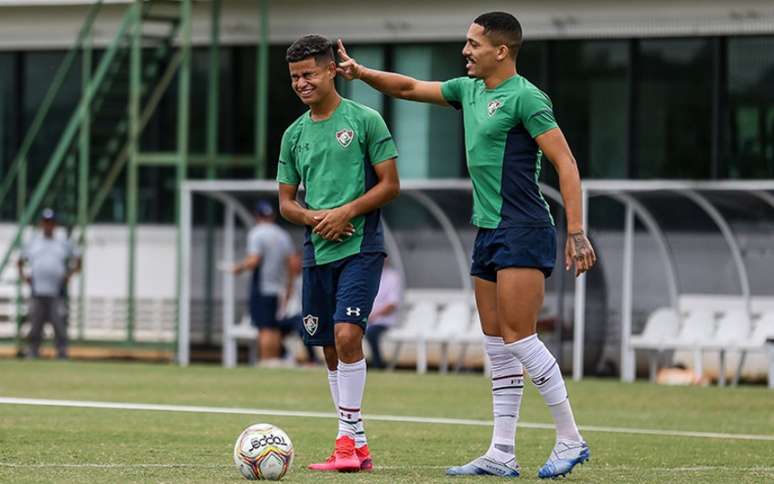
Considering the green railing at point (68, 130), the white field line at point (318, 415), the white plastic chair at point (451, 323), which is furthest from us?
the green railing at point (68, 130)

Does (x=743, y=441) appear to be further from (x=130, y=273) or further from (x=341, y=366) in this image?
(x=130, y=273)

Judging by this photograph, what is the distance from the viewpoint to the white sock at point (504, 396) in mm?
8859

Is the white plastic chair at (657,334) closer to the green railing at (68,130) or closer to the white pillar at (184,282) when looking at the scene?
the white pillar at (184,282)

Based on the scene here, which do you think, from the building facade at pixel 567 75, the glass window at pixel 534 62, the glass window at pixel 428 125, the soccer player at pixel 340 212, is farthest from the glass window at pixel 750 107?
the soccer player at pixel 340 212

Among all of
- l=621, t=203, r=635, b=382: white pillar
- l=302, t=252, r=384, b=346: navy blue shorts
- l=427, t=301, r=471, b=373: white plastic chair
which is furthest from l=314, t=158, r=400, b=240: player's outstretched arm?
l=427, t=301, r=471, b=373: white plastic chair

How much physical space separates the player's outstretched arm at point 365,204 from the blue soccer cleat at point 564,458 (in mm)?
1540

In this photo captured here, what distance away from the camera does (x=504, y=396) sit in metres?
8.91

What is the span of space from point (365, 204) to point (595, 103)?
49.5 feet

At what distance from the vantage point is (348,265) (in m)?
9.20

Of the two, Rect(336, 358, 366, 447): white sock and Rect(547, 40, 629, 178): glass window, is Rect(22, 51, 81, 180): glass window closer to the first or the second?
Rect(547, 40, 629, 178): glass window

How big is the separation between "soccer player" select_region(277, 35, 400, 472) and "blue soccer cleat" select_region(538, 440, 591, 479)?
96 cm

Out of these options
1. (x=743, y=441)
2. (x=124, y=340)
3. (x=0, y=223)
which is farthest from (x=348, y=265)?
(x=0, y=223)

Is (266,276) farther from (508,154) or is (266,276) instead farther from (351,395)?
(508,154)

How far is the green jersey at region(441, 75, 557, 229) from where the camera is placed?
341 inches
